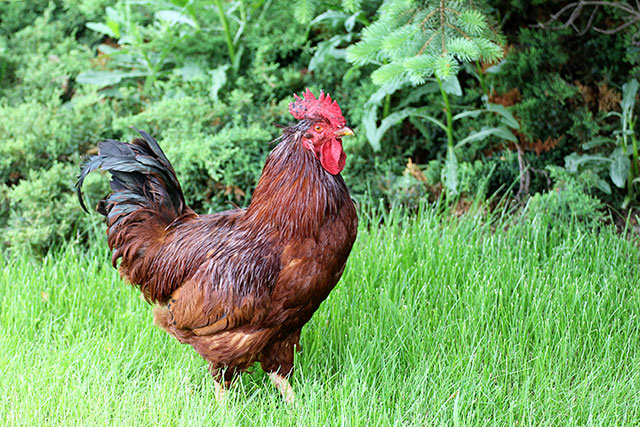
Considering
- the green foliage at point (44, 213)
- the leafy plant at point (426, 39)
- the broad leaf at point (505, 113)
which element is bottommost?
the green foliage at point (44, 213)

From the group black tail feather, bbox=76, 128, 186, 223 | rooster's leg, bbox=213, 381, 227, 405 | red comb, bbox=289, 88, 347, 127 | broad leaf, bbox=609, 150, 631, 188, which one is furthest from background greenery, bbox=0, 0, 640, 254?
rooster's leg, bbox=213, 381, 227, 405

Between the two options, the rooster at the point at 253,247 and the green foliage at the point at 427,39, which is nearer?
the rooster at the point at 253,247

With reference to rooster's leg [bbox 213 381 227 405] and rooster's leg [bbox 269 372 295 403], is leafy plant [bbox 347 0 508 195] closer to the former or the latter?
rooster's leg [bbox 269 372 295 403]

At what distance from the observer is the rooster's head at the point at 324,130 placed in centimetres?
272

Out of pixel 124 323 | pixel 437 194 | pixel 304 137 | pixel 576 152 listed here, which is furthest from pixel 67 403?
pixel 576 152

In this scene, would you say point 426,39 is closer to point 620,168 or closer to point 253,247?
point 253,247

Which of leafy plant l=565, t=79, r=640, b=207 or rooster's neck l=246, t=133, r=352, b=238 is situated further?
leafy plant l=565, t=79, r=640, b=207

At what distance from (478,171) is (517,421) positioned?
2611mm

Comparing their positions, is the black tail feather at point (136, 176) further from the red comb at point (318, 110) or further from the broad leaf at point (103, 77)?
the broad leaf at point (103, 77)

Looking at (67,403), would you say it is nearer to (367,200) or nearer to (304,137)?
(304,137)

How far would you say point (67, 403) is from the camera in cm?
303

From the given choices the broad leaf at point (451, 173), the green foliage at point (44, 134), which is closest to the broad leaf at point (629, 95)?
the broad leaf at point (451, 173)

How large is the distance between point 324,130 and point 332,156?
118 mm

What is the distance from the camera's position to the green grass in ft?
9.66
